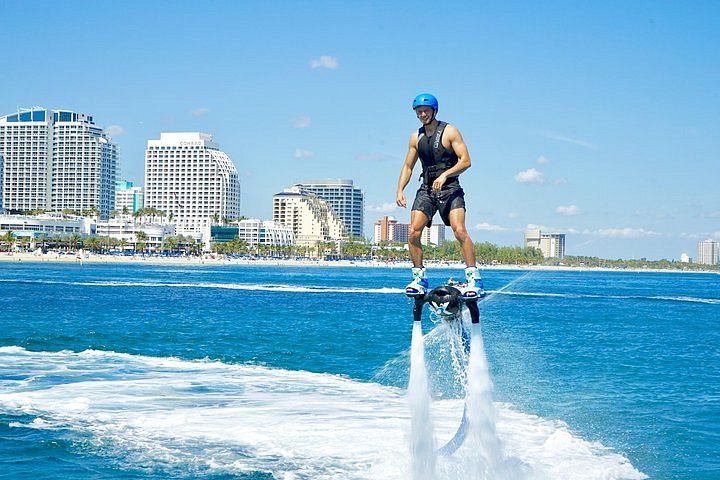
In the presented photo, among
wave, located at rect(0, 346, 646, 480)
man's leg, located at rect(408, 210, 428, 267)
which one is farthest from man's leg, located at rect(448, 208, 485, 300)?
wave, located at rect(0, 346, 646, 480)

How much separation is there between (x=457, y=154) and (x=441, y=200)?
0.83m

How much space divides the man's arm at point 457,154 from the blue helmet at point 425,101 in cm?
52

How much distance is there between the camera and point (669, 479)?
2153 cm

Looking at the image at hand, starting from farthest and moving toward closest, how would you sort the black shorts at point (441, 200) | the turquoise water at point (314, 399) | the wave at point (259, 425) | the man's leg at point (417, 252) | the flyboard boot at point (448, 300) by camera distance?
the turquoise water at point (314, 399), the wave at point (259, 425), the man's leg at point (417, 252), the black shorts at point (441, 200), the flyboard boot at point (448, 300)

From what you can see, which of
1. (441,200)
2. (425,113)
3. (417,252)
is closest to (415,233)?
(417,252)

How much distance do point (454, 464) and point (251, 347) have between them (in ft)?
→ 115

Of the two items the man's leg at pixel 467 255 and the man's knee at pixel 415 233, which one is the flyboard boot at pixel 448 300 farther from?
the man's knee at pixel 415 233

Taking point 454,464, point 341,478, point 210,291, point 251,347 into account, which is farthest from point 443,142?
point 210,291

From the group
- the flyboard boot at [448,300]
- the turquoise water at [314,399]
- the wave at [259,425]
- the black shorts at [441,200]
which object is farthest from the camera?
the turquoise water at [314,399]

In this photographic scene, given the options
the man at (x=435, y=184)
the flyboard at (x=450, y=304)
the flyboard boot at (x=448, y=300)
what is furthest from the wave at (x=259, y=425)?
the man at (x=435, y=184)

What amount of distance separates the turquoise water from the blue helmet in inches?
173

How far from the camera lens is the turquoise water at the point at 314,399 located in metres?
21.1

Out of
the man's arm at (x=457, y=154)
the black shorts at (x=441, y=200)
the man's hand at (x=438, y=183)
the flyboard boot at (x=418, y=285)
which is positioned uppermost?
the man's arm at (x=457, y=154)

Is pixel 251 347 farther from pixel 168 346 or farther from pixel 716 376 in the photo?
pixel 716 376
